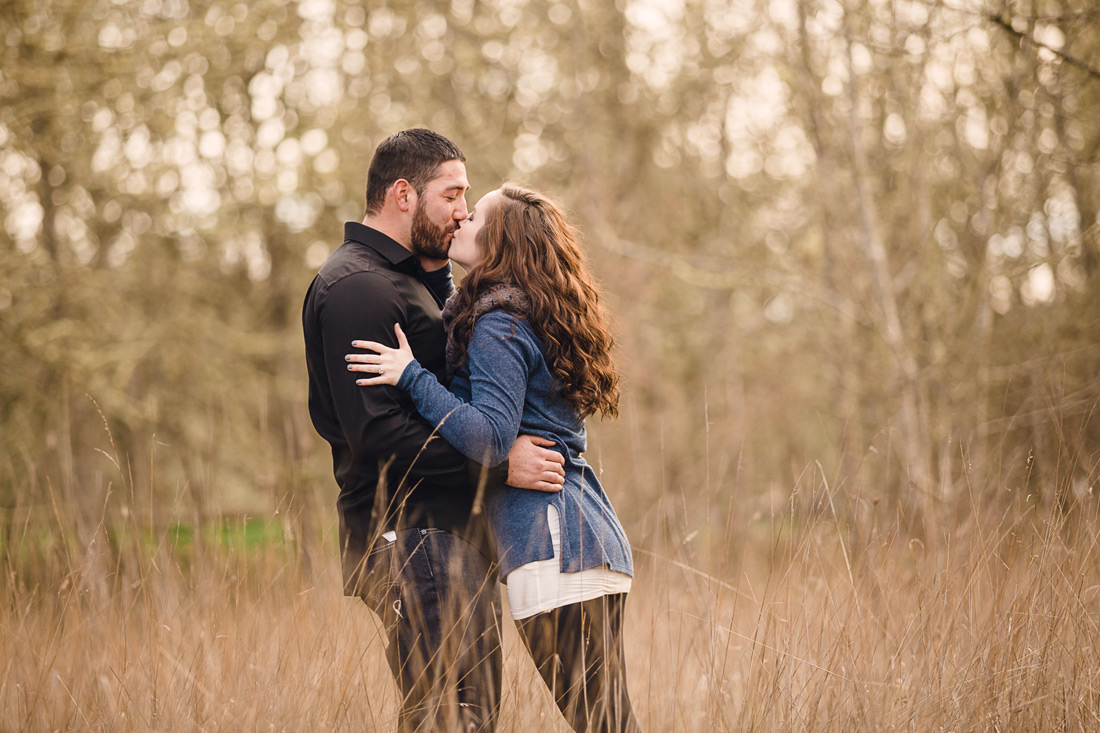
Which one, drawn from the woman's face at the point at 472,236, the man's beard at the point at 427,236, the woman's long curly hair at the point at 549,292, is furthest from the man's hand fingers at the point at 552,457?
the man's beard at the point at 427,236

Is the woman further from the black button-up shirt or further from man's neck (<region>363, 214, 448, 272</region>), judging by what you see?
man's neck (<region>363, 214, 448, 272</region>)

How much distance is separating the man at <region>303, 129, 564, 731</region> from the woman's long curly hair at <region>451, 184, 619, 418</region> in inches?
7.9

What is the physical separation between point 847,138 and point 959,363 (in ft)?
5.88

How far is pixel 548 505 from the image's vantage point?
7.07 ft

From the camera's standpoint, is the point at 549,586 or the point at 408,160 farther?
the point at 408,160

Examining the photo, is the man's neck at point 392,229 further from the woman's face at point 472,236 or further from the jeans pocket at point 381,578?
the jeans pocket at point 381,578

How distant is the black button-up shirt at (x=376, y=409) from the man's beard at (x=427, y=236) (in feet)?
0.13

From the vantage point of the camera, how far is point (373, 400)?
2148 mm

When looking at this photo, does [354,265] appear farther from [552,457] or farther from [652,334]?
[652,334]

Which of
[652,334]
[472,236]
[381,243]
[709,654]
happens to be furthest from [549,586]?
[652,334]

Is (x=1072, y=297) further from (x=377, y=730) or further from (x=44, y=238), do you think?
(x=44, y=238)

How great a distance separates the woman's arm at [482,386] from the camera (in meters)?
2.09

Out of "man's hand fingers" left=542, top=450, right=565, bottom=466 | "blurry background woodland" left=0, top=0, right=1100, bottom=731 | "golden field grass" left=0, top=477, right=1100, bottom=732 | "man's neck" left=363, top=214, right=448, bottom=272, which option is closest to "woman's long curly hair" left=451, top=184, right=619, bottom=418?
"man's hand fingers" left=542, top=450, right=565, bottom=466

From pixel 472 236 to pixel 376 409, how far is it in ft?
1.77
